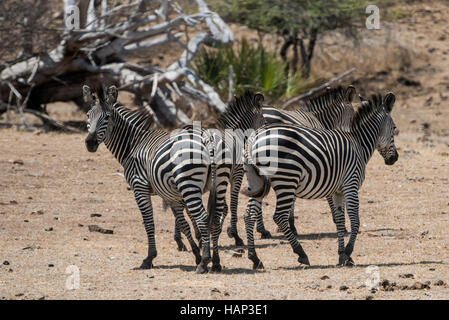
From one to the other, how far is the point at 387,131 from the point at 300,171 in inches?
72.0

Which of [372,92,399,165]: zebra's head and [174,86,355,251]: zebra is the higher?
[372,92,399,165]: zebra's head

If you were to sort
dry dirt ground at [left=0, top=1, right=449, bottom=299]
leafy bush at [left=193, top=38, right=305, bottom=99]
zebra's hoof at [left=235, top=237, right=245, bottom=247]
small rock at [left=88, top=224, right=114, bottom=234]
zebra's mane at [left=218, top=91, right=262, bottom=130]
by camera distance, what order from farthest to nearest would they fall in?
1. leafy bush at [left=193, top=38, right=305, bottom=99]
2. small rock at [left=88, top=224, right=114, bottom=234]
3. zebra's hoof at [left=235, top=237, right=245, bottom=247]
4. zebra's mane at [left=218, top=91, right=262, bottom=130]
5. dry dirt ground at [left=0, top=1, right=449, bottom=299]

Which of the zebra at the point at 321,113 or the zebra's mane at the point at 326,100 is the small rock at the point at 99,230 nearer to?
the zebra at the point at 321,113

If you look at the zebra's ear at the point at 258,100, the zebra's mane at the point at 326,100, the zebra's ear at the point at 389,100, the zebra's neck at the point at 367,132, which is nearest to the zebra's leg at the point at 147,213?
the zebra's ear at the point at 258,100

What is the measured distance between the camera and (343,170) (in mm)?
8688

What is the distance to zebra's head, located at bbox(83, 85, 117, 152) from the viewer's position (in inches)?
344

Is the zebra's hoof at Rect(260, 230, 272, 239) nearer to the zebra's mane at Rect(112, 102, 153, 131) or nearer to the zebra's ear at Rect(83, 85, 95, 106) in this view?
the zebra's mane at Rect(112, 102, 153, 131)

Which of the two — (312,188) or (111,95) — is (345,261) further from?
(111,95)

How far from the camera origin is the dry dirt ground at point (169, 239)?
730 cm

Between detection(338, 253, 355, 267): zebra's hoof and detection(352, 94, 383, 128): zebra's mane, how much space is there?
1624mm

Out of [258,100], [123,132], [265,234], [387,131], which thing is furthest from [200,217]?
[387,131]

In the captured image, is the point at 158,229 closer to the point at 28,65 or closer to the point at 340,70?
the point at 28,65

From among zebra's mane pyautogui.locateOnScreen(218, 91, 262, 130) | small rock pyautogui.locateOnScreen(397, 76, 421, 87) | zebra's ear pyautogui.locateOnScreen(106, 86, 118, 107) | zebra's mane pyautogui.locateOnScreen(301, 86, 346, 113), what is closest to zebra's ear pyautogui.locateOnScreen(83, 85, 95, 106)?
zebra's ear pyautogui.locateOnScreen(106, 86, 118, 107)

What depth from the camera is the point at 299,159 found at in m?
8.30
